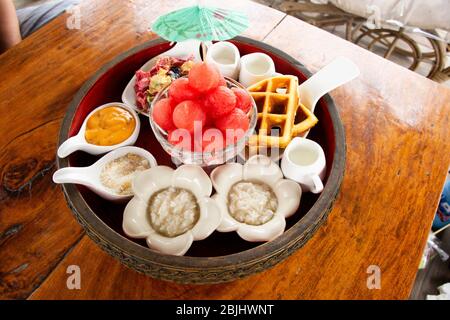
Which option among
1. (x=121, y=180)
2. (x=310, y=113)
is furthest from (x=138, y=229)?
(x=310, y=113)

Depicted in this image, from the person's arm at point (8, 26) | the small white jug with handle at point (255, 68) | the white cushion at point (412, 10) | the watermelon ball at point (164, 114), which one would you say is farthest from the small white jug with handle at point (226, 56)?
the white cushion at point (412, 10)

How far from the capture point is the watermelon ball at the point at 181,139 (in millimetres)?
816

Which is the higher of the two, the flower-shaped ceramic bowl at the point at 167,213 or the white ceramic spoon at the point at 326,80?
the white ceramic spoon at the point at 326,80

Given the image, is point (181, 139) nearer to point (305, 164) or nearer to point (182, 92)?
point (182, 92)

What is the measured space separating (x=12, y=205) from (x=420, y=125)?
121 centimetres

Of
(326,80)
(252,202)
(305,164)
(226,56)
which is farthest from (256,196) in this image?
(226,56)

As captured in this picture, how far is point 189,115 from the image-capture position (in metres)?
0.79

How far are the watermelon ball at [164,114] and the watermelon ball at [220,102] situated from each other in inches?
3.6

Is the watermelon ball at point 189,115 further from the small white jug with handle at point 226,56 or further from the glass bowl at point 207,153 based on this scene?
the small white jug with handle at point 226,56

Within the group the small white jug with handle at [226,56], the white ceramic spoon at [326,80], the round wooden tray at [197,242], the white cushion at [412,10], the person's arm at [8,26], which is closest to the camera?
the round wooden tray at [197,242]

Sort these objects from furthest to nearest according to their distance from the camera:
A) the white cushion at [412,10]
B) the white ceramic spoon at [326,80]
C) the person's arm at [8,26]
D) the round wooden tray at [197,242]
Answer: the white cushion at [412,10], the person's arm at [8,26], the white ceramic spoon at [326,80], the round wooden tray at [197,242]

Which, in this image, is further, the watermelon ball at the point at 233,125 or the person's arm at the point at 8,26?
the person's arm at the point at 8,26

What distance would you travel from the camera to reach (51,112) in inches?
44.9
